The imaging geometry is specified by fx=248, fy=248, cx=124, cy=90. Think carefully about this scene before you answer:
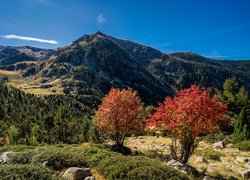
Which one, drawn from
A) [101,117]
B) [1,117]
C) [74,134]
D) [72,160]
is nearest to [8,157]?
[72,160]

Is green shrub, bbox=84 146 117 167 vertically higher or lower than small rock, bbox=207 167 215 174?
higher

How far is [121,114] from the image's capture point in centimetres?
3106

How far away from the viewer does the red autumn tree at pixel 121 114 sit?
31250 mm

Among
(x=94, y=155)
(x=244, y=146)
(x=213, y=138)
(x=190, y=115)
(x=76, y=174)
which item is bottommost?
(x=213, y=138)

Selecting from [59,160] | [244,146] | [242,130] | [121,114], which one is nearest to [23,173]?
[59,160]

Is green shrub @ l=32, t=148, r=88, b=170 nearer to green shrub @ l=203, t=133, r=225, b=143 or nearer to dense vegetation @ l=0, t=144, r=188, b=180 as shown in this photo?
→ dense vegetation @ l=0, t=144, r=188, b=180

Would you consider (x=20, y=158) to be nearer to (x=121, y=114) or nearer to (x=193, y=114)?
(x=193, y=114)

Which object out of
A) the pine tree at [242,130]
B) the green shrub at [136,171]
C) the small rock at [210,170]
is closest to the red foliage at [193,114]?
the small rock at [210,170]

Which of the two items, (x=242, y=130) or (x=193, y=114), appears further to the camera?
(x=242, y=130)

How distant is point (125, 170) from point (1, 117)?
408ft

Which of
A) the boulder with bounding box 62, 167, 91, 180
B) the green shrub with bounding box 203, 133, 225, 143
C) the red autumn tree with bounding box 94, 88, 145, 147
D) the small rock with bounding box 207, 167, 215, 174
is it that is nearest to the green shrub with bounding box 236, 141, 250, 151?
the green shrub with bounding box 203, 133, 225, 143

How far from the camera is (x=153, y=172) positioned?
547 inches

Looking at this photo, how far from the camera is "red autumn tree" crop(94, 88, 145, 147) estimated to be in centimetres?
3125

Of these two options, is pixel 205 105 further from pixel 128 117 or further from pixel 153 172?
pixel 128 117
